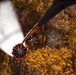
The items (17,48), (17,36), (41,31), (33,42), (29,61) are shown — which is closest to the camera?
(17,48)

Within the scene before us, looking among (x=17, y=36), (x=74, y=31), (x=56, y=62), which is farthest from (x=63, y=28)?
(x=17, y=36)

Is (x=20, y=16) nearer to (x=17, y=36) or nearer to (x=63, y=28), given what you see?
(x=63, y=28)

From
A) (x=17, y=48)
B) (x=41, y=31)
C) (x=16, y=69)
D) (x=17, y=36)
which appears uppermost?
(x=17, y=48)

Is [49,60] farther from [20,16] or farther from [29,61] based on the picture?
[20,16]

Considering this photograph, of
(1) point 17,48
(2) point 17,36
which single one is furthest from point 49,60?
(1) point 17,48

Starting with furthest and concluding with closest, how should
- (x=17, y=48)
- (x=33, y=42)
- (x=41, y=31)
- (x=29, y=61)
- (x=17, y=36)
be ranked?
(x=41, y=31)
(x=33, y=42)
(x=29, y=61)
(x=17, y=36)
(x=17, y=48)

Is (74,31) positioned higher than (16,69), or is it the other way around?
(16,69)

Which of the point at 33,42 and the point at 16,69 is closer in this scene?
the point at 16,69

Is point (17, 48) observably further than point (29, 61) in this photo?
No

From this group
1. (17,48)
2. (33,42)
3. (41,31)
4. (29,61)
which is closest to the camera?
(17,48)
